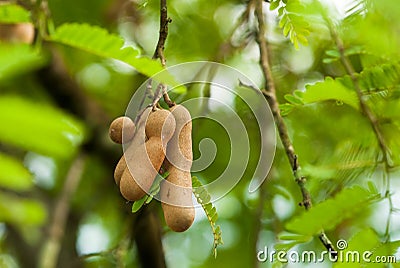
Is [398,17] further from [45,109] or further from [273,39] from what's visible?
[273,39]

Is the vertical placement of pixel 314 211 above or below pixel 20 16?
below

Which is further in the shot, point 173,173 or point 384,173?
point 384,173

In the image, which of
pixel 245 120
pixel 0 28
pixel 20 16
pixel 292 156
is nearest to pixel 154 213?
pixel 245 120

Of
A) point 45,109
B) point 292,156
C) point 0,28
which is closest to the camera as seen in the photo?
point 45,109

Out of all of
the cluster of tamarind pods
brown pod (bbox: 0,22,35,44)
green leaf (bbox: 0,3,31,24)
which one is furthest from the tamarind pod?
brown pod (bbox: 0,22,35,44)

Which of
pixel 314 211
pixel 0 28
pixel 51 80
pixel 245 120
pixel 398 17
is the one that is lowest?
pixel 314 211

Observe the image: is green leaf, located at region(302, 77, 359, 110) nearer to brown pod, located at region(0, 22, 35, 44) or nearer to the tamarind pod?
the tamarind pod

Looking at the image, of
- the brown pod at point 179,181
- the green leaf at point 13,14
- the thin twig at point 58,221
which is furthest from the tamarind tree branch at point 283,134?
the thin twig at point 58,221

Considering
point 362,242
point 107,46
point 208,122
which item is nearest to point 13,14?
point 107,46
